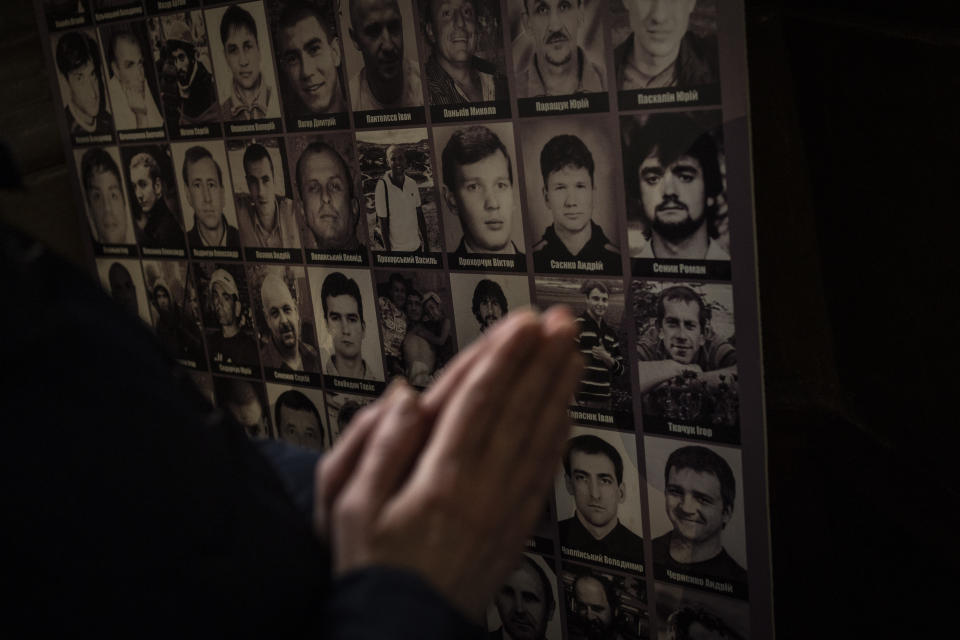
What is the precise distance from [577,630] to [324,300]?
92 cm

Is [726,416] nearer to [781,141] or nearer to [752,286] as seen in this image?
[752,286]

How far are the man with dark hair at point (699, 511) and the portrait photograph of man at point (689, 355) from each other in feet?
0.19

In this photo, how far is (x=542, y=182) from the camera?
5.34 ft

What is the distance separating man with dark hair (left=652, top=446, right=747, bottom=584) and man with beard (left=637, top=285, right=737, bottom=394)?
0.15 metres

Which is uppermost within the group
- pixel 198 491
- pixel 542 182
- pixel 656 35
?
pixel 656 35

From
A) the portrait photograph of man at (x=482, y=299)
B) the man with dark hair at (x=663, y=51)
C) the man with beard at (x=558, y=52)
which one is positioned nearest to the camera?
the man with dark hair at (x=663, y=51)

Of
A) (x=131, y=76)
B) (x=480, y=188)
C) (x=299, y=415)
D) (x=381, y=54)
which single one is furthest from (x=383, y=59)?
(x=299, y=415)

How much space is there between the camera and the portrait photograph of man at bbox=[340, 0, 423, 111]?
1.70 meters

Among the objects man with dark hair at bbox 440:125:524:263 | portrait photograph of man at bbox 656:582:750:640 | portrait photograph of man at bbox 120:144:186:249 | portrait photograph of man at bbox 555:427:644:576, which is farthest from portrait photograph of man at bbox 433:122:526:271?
portrait photograph of man at bbox 120:144:186:249

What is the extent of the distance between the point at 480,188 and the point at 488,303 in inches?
9.1

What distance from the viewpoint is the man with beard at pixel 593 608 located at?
1.81 meters

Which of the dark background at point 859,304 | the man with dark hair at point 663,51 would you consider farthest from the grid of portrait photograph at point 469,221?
the dark background at point 859,304

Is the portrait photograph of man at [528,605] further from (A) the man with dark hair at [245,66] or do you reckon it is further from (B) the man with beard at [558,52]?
(A) the man with dark hair at [245,66]

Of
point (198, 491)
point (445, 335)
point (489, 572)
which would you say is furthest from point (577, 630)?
point (198, 491)
